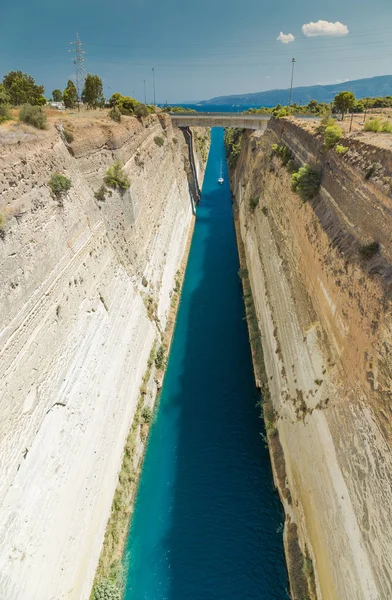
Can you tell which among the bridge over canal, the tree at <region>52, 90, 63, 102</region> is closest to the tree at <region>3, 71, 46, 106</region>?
the tree at <region>52, 90, 63, 102</region>

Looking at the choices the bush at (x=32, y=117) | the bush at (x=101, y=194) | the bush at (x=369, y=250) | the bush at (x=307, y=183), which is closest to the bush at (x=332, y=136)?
the bush at (x=307, y=183)

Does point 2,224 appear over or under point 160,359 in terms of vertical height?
over

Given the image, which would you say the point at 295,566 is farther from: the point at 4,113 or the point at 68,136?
the point at 4,113

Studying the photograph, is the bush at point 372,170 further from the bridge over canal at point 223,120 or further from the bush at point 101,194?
the bridge over canal at point 223,120

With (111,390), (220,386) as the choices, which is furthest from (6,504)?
(220,386)

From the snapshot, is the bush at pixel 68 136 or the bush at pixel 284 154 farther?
the bush at pixel 284 154

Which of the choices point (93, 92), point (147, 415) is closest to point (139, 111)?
point (93, 92)

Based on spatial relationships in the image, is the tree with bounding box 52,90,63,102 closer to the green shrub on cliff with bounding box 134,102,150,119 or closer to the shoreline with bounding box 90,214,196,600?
the green shrub on cliff with bounding box 134,102,150,119
